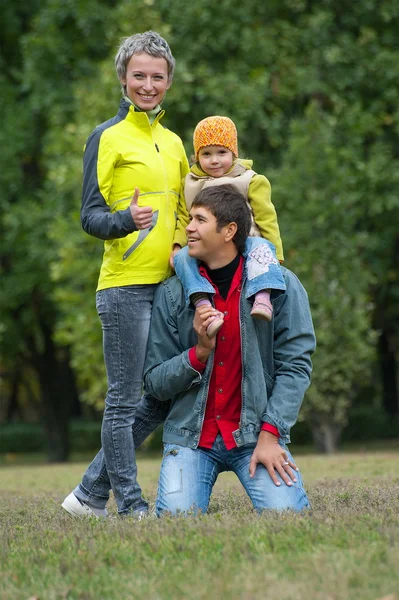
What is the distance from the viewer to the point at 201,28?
18312mm

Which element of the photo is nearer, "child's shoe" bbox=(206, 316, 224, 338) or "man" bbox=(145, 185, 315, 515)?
"child's shoe" bbox=(206, 316, 224, 338)

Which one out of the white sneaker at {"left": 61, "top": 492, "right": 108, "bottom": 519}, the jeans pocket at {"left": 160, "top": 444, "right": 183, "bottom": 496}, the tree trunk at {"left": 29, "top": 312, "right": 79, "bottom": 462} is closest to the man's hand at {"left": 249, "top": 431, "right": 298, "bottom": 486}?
the jeans pocket at {"left": 160, "top": 444, "right": 183, "bottom": 496}

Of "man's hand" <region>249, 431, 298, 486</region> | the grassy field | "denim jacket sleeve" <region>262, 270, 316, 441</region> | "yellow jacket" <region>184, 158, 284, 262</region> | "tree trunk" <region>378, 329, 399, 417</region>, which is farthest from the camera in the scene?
"tree trunk" <region>378, 329, 399, 417</region>

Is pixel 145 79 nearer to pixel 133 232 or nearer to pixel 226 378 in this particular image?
pixel 133 232

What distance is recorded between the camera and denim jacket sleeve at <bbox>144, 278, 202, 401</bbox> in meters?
5.24

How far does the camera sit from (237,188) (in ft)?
17.7

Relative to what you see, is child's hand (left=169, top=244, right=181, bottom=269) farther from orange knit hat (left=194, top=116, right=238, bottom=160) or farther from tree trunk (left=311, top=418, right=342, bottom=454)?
tree trunk (left=311, top=418, right=342, bottom=454)

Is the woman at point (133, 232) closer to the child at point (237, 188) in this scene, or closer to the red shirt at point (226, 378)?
the child at point (237, 188)

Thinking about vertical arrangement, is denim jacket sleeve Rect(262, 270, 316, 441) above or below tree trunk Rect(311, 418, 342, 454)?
above

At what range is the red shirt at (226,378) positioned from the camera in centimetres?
521

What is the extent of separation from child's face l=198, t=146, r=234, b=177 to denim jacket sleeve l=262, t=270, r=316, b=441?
2.29 ft

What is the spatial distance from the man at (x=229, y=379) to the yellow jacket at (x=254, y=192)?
0.17m

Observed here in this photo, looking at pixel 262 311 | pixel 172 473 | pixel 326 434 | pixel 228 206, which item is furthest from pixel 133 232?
pixel 326 434

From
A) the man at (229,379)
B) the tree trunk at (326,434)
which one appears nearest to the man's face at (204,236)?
the man at (229,379)
